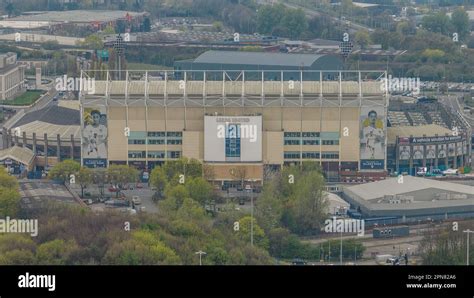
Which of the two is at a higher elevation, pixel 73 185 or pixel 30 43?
pixel 30 43

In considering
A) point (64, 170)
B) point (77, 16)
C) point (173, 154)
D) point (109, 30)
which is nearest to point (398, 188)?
point (173, 154)

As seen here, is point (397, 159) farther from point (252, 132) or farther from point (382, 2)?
point (382, 2)

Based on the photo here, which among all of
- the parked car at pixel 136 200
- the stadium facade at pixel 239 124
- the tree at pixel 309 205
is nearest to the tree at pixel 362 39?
the stadium facade at pixel 239 124

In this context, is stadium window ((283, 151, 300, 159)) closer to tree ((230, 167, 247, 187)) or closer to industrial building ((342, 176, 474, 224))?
tree ((230, 167, 247, 187))

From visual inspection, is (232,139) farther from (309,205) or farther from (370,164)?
(309,205)

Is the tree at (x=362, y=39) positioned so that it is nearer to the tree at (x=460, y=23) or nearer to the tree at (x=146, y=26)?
the tree at (x=460, y=23)
